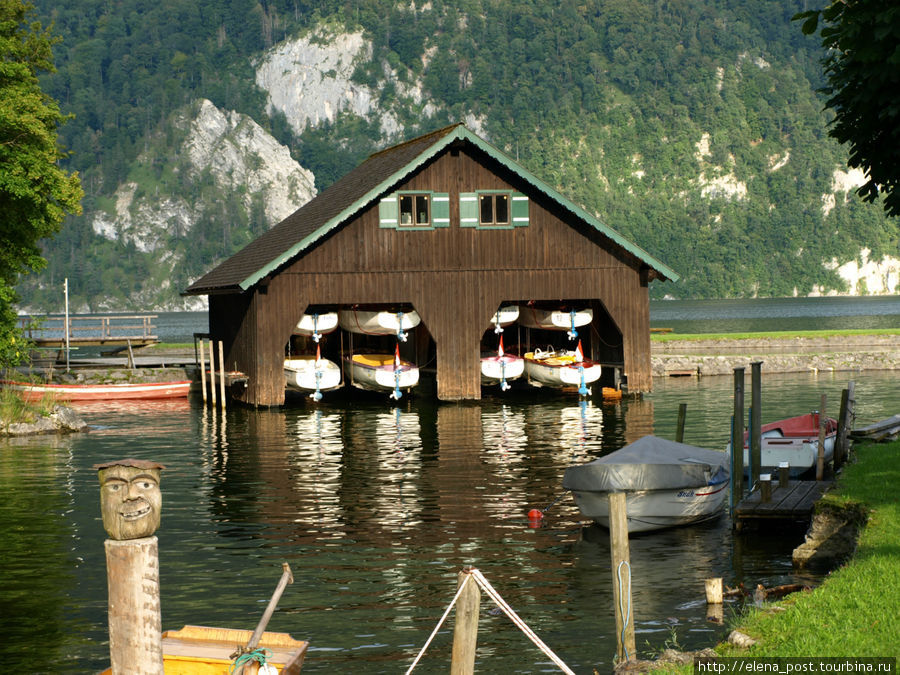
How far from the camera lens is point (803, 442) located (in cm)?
2558

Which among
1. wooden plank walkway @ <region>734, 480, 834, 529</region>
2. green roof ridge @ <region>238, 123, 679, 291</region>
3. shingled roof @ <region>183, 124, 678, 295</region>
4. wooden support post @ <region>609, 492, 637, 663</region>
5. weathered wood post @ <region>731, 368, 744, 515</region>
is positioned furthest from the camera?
shingled roof @ <region>183, 124, 678, 295</region>

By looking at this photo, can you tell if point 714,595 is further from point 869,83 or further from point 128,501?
point 128,501

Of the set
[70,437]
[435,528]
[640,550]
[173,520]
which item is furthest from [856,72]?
[70,437]

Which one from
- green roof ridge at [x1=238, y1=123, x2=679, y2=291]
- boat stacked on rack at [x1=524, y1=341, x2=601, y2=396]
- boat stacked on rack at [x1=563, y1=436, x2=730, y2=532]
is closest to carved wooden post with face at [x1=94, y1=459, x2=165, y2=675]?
boat stacked on rack at [x1=563, y1=436, x2=730, y2=532]

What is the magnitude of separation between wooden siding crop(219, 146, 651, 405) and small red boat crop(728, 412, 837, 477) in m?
16.4

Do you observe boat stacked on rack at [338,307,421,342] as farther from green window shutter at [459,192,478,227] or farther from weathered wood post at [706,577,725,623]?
weathered wood post at [706,577,725,623]

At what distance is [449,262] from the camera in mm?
42469

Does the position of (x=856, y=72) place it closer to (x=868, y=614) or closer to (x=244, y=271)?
(x=868, y=614)

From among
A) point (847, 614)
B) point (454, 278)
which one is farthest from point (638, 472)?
point (454, 278)

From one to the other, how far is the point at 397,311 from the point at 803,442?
21.9 metres

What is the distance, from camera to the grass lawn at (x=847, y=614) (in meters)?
10.4

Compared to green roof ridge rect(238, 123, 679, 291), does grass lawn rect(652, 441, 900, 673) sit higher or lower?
lower

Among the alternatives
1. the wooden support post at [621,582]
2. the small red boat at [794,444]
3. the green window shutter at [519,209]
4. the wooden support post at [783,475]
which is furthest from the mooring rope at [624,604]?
the green window shutter at [519,209]

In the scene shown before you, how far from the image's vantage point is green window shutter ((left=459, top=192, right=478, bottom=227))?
42.2 meters
